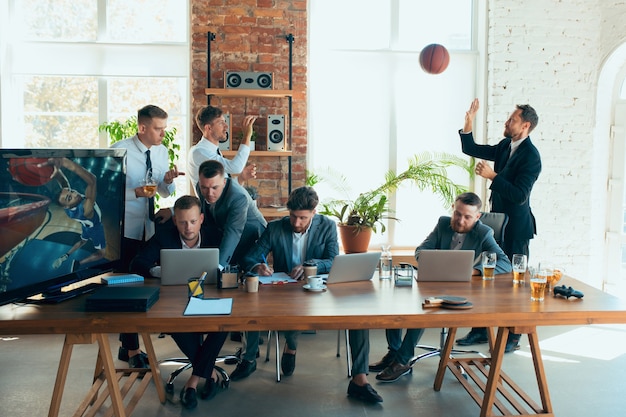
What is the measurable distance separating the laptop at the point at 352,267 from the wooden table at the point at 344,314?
94 millimetres

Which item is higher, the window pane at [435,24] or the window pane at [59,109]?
the window pane at [435,24]

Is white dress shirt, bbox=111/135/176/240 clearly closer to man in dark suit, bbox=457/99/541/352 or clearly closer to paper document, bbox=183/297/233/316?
paper document, bbox=183/297/233/316

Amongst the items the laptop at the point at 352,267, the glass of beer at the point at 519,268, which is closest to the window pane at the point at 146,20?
the laptop at the point at 352,267

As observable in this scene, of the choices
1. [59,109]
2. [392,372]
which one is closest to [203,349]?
[392,372]

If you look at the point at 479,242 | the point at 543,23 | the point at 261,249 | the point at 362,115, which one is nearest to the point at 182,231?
the point at 261,249

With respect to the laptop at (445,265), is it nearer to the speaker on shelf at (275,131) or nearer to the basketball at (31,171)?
the basketball at (31,171)

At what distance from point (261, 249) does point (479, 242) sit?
1358mm

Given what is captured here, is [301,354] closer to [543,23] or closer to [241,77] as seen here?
[241,77]

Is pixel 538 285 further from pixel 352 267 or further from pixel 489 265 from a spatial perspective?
pixel 352 267

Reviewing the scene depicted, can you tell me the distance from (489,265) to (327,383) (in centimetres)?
128

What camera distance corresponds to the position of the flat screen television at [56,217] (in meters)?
2.86

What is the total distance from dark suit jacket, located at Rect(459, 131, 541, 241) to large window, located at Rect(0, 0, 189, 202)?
9.99 ft

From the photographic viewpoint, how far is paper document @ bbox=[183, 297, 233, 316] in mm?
2914

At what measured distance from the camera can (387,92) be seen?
21.5ft
